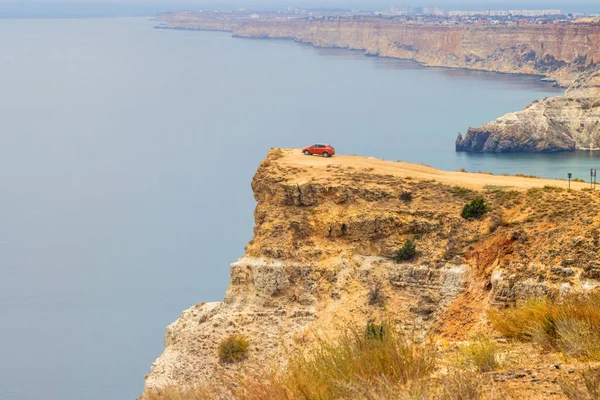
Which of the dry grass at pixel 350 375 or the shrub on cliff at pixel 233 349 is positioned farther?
the shrub on cliff at pixel 233 349

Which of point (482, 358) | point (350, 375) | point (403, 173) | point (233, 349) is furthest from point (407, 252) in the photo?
point (350, 375)

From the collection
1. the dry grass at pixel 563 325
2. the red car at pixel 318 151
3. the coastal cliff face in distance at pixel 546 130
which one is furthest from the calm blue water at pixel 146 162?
the dry grass at pixel 563 325

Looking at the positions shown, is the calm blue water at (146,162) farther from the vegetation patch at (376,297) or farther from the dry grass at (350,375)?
the dry grass at (350,375)

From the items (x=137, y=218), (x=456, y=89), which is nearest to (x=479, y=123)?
(x=456, y=89)

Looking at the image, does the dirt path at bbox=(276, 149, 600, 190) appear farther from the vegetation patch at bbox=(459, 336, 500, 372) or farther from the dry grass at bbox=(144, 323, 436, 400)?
the dry grass at bbox=(144, 323, 436, 400)

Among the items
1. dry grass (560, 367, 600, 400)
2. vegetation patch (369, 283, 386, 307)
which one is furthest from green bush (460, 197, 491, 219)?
dry grass (560, 367, 600, 400)

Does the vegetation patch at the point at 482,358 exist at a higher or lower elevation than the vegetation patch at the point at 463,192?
higher

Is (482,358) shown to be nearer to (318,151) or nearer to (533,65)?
(318,151)
